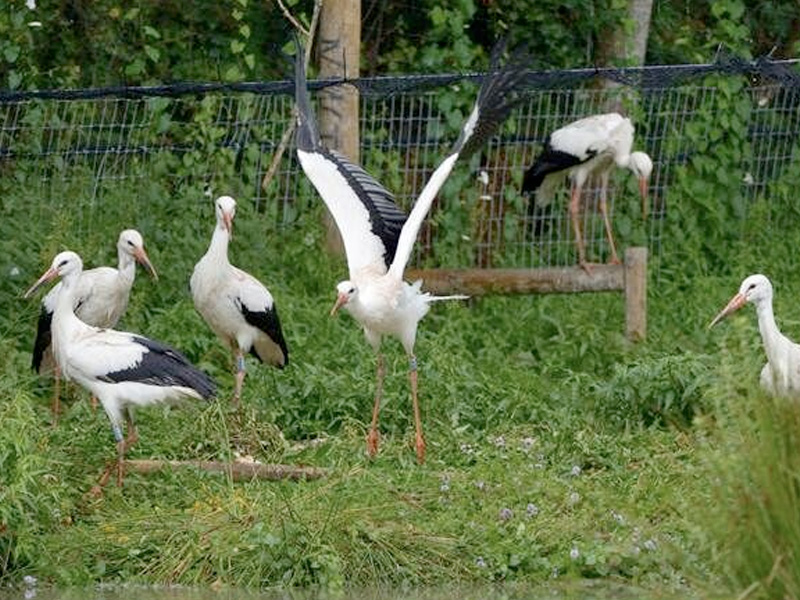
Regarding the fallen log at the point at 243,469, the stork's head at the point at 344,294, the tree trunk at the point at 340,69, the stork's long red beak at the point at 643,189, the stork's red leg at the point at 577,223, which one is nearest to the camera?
the fallen log at the point at 243,469

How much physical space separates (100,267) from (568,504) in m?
3.90

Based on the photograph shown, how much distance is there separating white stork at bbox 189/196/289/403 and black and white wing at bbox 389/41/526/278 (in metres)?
0.88

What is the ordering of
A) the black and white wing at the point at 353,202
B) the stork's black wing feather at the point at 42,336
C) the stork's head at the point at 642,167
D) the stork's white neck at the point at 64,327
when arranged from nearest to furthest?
the stork's white neck at the point at 64,327 → the black and white wing at the point at 353,202 → the stork's black wing feather at the point at 42,336 → the stork's head at the point at 642,167

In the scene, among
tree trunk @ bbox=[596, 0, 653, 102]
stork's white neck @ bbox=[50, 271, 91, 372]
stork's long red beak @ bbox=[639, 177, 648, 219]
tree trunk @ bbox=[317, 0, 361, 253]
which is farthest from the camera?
tree trunk @ bbox=[596, 0, 653, 102]

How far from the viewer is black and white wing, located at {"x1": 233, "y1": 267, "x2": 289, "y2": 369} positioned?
11312mm

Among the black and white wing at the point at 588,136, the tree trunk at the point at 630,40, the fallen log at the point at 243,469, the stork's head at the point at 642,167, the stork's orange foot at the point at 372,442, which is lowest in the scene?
the stork's orange foot at the point at 372,442

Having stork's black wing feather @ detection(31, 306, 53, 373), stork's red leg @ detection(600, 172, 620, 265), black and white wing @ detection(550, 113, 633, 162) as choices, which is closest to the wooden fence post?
stork's red leg @ detection(600, 172, 620, 265)

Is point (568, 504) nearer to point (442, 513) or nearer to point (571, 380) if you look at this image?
point (442, 513)

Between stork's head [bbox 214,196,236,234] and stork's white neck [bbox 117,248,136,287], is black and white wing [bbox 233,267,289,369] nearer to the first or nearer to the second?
stork's head [bbox 214,196,236,234]

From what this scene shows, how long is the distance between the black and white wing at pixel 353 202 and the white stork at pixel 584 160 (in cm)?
205

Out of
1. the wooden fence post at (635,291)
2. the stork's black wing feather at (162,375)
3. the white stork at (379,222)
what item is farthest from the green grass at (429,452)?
the white stork at (379,222)

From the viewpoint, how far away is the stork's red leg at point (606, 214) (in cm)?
1341

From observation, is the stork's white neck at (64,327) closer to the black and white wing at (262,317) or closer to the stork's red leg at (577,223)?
the black and white wing at (262,317)

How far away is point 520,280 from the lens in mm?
12531
